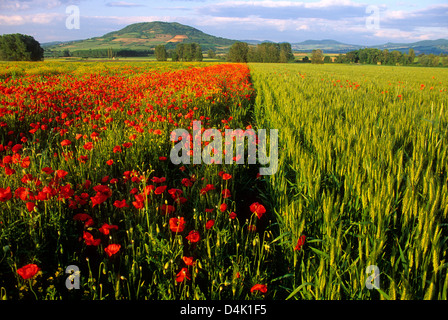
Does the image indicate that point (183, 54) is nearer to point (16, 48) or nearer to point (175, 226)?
point (16, 48)

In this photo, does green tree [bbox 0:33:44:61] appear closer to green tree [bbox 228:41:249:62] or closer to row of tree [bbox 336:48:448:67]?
green tree [bbox 228:41:249:62]

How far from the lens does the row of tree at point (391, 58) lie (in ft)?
219

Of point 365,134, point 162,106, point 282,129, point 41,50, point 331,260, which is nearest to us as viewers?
point 331,260

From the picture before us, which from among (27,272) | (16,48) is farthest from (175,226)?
(16,48)

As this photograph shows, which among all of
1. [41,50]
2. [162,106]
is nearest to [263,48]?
[41,50]

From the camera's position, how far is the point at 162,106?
498 centimetres

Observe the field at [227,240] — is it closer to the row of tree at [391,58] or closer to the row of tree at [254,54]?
the row of tree at [391,58]

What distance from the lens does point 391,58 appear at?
7944 centimetres

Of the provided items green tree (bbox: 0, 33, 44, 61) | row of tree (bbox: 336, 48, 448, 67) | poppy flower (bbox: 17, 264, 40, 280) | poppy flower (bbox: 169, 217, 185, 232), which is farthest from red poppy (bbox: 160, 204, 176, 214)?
row of tree (bbox: 336, 48, 448, 67)

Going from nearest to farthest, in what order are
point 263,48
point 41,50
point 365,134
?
1. point 365,134
2. point 41,50
3. point 263,48
